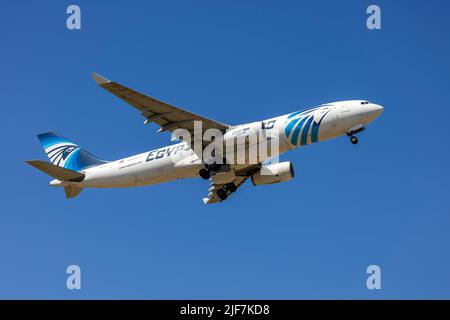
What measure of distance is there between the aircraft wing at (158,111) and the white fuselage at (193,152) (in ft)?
6.46

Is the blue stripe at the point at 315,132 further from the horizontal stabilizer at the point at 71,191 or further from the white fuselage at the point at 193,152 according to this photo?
the horizontal stabilizer at the point at 71,191

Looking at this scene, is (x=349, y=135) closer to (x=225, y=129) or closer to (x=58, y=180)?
(x=225, y=129)

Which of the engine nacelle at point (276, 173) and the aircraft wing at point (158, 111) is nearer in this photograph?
the aircraft wing at point (158, 111)

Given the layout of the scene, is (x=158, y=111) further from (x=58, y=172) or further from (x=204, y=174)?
(x=58, y=172)

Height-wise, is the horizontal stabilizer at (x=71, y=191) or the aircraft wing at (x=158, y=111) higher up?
the aircraft wing at (x=158, y=111)

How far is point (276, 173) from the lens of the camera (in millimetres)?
46562

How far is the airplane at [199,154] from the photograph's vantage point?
4200cm

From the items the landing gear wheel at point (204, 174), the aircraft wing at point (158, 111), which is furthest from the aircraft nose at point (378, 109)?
the landing gear wheel at point (204, 174)

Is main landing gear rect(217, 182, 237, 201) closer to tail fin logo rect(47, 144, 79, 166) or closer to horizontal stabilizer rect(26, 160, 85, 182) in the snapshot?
horizontal stabilizer rect(26, 160, 85, 182)

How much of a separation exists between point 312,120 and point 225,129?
5.31 meters

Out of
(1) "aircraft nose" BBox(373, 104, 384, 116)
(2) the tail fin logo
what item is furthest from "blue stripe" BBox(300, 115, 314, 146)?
(2) the tail fin logo

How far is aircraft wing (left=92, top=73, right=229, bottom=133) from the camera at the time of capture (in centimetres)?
3873

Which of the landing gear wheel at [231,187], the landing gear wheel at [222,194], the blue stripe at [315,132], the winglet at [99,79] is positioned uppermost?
the winglet at [99,79]

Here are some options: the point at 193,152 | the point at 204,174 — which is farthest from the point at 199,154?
the point at 204,174
